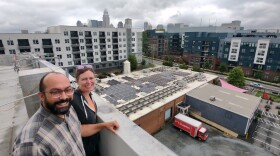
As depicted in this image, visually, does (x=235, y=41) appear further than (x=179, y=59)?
No


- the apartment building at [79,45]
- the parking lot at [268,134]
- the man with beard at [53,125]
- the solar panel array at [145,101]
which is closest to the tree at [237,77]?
the parking lot at [268,134]

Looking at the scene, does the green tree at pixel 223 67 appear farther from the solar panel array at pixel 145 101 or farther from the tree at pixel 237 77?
the solar panel array at pixel 145 101

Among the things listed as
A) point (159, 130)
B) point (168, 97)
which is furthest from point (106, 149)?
point (168, 97)

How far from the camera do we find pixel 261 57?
41250 mm

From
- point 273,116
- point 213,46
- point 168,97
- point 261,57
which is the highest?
point 213,46

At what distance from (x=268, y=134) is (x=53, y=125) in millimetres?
26202

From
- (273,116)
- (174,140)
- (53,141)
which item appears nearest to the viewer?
(53,141)

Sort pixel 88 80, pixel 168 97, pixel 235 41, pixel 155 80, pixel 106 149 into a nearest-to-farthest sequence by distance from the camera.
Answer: pixel 106 149 → pixel 88 80 → pixel 168 97 → pixel 155 80 → pixel 235 41

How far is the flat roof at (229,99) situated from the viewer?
64.3ft

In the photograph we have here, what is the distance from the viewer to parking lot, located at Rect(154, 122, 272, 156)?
51.3 ft

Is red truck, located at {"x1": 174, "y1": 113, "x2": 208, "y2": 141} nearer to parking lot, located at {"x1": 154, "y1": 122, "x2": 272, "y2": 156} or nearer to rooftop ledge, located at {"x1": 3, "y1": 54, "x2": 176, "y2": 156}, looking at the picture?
parking lot, located at {"x1": 154, "y1": 122, "x2": 272, "y2": 156}

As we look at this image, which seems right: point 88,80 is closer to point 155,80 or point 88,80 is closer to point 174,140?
point 174,140

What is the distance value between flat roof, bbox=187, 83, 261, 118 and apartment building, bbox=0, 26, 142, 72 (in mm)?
25316

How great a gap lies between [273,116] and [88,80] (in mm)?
31313
